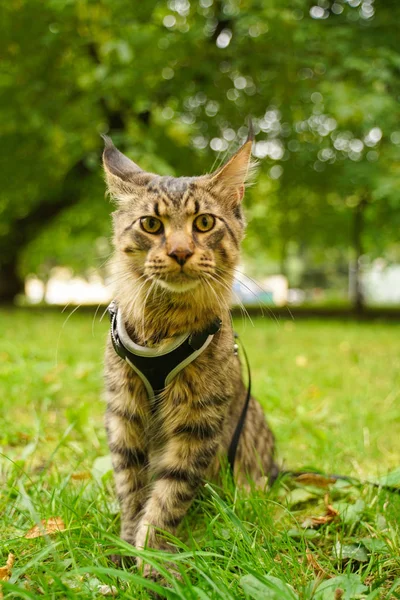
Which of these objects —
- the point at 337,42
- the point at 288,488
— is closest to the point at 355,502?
the point at 288,488

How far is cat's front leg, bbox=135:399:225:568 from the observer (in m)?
1.70

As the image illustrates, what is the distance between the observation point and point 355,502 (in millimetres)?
1930

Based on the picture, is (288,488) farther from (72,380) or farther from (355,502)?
(72,380)

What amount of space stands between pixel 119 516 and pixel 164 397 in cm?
52

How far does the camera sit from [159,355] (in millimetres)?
1697

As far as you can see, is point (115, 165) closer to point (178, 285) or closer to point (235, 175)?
point (235, 175)

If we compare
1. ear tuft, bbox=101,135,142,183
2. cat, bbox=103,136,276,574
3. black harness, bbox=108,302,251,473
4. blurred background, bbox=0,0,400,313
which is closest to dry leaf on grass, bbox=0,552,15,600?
cat, bbox=103,136,276,574

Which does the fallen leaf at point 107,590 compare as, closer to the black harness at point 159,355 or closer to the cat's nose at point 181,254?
the black harness at point 159,355

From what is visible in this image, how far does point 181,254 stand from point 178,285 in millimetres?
122

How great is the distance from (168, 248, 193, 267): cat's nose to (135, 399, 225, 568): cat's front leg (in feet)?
1.65

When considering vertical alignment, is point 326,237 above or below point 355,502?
above

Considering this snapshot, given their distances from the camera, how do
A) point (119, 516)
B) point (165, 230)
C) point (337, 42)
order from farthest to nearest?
point (337, 42)
point (119, 516)
point (165, 230)

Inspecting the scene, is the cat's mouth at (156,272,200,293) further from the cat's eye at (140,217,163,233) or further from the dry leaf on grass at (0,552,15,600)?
the dry leaf on grass at (0,552,15,600)

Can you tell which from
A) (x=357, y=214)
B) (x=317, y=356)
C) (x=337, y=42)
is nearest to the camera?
(x=317, y=356)
